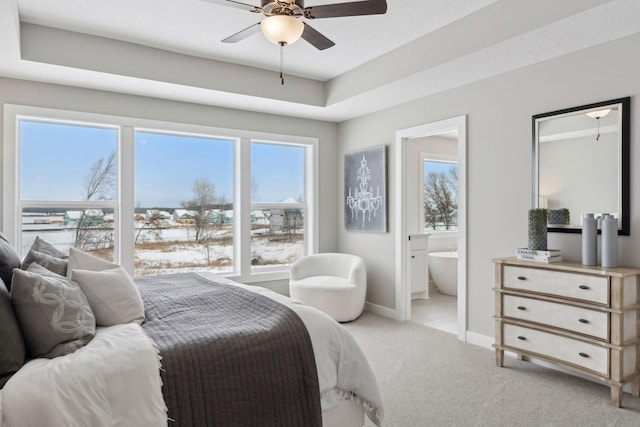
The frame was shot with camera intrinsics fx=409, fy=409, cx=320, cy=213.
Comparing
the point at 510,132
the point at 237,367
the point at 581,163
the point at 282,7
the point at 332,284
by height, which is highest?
the point at 282,7

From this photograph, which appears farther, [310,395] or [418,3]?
[418,3]

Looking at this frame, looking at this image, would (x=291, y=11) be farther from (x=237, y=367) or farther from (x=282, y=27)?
(x=237, y=367)

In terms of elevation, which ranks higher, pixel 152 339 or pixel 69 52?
pixel 69 52

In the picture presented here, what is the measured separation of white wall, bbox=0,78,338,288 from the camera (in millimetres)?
3803

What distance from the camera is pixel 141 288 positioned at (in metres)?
2.90

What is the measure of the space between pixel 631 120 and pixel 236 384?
120 inches

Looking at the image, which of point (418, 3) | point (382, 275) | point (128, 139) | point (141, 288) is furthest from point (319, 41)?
point (382, 275)

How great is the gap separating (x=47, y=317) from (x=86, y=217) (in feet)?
9.33

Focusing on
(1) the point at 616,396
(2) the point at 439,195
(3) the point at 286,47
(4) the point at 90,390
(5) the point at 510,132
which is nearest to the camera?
(4) the point at 90,390

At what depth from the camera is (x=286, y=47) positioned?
12.4ft

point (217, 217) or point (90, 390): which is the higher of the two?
point (217, 217)

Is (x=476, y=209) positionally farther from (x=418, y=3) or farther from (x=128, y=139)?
(x=128, y=139)

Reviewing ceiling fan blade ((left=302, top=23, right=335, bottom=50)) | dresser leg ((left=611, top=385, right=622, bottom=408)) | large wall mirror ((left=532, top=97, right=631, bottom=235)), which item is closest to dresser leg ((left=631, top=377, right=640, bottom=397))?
dresser leg ((left=611, top=385, right=622, bottom=408))

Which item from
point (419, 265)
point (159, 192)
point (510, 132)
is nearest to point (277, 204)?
point (159, 192)
